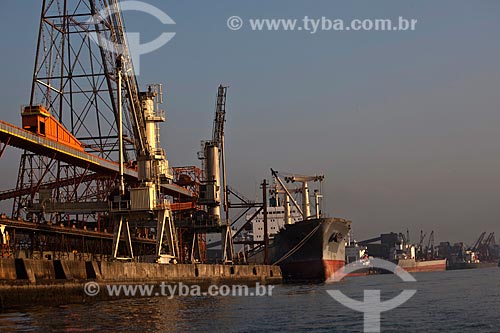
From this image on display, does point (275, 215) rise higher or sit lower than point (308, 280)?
higher

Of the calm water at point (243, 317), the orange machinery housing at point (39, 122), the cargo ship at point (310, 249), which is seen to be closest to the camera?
the calm water at point (243, 317)

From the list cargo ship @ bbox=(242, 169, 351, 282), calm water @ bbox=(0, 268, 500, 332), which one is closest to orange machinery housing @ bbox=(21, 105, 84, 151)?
calm water @ bbox=(0, 268, 500, 332)

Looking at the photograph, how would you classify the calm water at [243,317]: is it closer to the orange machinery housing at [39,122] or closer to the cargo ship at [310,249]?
the orange machinery housing at [39,122]

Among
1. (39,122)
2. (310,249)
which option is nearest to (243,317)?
(39,122)

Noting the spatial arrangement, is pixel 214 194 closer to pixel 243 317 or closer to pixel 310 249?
pixel 310 249

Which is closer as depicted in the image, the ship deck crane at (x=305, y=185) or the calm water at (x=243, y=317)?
the calm water at (x=243, y=317)

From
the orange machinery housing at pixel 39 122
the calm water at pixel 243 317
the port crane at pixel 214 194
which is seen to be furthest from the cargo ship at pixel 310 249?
the calm water at pixel 243 317

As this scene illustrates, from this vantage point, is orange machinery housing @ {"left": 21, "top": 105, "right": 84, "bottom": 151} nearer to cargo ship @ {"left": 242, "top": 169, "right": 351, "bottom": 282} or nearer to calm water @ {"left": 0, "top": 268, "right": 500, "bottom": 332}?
calm water @ {"left": 0, "top": 268, "right": 500, "bottom": 332}

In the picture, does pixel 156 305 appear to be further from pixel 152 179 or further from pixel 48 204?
pixel 48 204

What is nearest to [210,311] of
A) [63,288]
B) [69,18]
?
[63,288]

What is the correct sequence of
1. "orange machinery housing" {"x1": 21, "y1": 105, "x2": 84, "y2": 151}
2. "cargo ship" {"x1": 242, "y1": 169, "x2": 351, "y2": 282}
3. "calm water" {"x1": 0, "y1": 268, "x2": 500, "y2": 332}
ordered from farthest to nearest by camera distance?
"cargo ship" {"x1": 242, "y1": 169, "x2": 351, "y2": 282}, "orange machinery housing" {"x1": 21, "y1": 105, "x2": 84, "y2": 151}, "calm water" {"x1": 0, "y1": 268, "x2": 500, "y2": 332}

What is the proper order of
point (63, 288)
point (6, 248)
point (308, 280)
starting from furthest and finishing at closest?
point (308, 280)
point (6, 248)
point (63, 288)

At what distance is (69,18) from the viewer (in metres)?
71.2

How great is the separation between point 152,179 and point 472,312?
105ft
